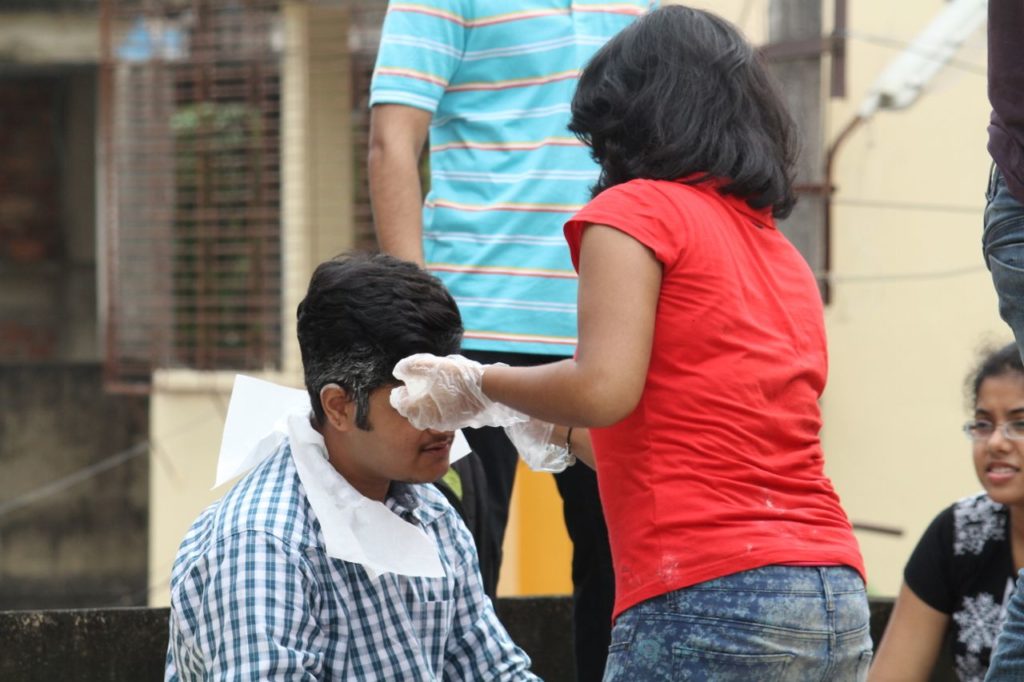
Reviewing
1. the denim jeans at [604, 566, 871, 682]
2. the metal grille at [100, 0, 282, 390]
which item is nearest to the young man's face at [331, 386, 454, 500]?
the denim jeans at [604, 566, 871, 682]

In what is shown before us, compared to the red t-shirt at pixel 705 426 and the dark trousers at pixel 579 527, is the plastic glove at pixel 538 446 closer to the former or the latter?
the red t-shirt at pixel 705 426

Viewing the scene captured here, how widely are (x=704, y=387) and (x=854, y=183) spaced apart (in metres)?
3.72

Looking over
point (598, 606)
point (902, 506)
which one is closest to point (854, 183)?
point (902, 506)

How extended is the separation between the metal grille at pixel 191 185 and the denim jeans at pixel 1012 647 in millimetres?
5041

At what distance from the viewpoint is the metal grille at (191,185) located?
22.7 ft

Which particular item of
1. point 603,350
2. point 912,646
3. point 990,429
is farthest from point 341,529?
point 990,429

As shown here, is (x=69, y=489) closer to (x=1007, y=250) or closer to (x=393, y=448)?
(x=393, y=448)

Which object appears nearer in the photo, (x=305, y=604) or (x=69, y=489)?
(x=305, y=604)

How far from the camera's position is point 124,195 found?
721 centimetres

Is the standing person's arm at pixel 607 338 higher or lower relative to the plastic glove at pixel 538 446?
higher

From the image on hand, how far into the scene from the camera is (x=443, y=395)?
2057 millimetres

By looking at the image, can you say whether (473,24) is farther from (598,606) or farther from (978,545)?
(978,545)

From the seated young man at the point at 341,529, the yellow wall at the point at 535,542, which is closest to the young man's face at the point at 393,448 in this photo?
the seated young man at the point at 341,529

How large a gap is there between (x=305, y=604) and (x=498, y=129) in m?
1.07
